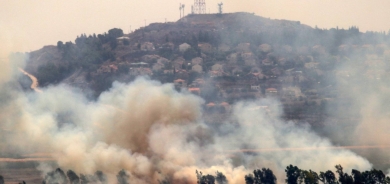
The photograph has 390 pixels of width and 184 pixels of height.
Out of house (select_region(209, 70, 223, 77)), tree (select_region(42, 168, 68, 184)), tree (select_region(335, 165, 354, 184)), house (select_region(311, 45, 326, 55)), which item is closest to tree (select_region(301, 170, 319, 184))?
tree (select_region(335, 165, 354, 184))

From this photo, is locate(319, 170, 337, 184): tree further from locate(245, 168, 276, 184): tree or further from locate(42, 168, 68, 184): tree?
locate(42, 168, 68, 184): tree

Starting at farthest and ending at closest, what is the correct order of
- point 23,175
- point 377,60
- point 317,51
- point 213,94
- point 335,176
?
point 317,51 → point 377,60 → point 213,94 → point 23,175 → point 335,176

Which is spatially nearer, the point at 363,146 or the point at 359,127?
the point at 363,146

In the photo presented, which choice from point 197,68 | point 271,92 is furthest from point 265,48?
point 271,92

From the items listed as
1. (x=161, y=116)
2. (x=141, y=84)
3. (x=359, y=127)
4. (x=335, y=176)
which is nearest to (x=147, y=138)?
(x=161, y=116)

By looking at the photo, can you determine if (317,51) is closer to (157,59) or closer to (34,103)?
(157,59)

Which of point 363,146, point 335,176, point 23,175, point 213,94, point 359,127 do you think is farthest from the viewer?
point 213,94

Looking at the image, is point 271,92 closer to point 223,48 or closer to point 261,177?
point 223,48
